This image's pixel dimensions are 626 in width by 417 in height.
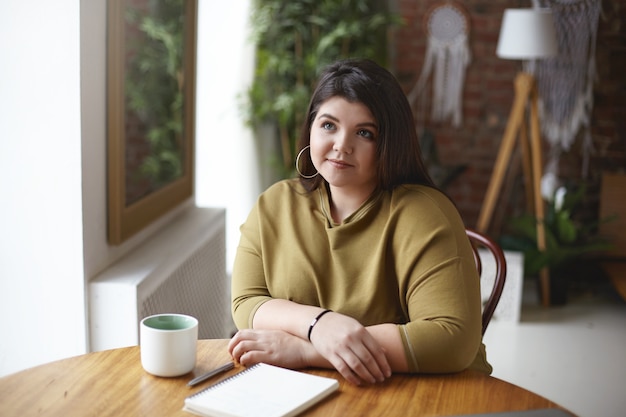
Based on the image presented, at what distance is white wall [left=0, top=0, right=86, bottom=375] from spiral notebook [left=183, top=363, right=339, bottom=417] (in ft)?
2.88

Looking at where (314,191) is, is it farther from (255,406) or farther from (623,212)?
(623,212)

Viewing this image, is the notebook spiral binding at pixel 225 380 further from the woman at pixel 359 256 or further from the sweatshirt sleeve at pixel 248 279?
the sweatshirt sleeve at pixel 248 279

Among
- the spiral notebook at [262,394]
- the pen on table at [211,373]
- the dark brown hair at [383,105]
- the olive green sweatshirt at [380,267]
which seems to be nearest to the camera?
the spiral notebook at [262,394]

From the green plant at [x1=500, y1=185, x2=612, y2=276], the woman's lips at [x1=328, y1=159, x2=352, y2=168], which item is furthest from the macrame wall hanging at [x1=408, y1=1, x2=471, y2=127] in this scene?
the woman's lips at [x1=328, y1=159, x2=352, y2=168]

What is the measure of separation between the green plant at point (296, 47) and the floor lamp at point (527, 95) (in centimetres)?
62

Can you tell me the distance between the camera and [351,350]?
1330 millimetres

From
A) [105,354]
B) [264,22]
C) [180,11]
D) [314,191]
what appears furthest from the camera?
[264,22]

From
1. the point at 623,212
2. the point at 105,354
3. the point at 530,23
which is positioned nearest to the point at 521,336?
the point at 623,212

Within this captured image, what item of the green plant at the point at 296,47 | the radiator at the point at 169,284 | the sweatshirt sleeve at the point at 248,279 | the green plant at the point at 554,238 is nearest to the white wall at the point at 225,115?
the green plant at the point at 296,47

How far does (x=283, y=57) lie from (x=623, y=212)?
2035 millimetres

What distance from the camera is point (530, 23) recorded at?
12.4ft

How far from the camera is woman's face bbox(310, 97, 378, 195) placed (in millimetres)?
1512

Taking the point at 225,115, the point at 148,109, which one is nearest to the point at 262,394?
the point at 148,109

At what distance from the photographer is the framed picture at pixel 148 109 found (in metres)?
2.18
